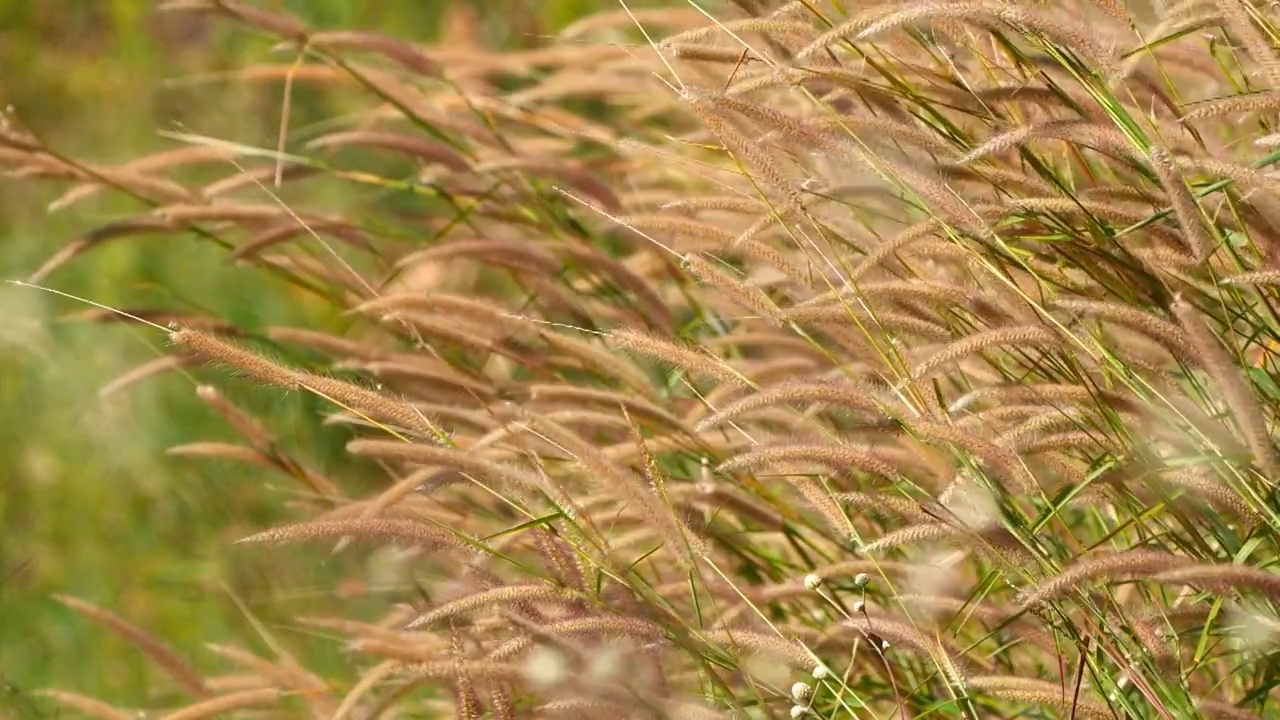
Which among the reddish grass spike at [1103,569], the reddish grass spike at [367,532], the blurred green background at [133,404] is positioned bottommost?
the blurred green background at [133,404]

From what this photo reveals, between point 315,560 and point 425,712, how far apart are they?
3.02 ft

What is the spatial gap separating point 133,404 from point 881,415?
2888 mm

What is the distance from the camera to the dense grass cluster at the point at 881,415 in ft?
5.65

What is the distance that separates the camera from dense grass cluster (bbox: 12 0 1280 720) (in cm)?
172

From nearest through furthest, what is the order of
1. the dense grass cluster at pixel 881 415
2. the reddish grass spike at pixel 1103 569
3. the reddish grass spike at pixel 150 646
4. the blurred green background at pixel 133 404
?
1. the reddish grass spike at pixel 1103 569
2. the dense grass cluster at pixel 881 415
3. the reddish grass spike at pixel 150 646
4. the blurred green background at pixel 133 404

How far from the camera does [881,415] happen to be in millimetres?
1833

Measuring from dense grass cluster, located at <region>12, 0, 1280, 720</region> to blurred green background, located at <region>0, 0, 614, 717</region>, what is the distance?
0.54m

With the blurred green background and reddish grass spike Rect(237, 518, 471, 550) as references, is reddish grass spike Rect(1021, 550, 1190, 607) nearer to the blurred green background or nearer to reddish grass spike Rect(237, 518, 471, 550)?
reddish grass spike Rect(237, 518, 471, 550)

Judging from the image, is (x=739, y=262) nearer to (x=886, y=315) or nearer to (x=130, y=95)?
(x=886, y=315)

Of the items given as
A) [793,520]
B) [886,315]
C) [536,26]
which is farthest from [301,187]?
[886,315]

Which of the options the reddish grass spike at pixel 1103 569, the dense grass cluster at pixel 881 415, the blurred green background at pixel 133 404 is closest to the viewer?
the reddish grass spike at pixel 1103 569

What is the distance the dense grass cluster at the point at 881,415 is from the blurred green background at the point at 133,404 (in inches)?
21.4

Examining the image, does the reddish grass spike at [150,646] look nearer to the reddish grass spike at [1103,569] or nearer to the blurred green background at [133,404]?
the blurred green background at [133,404]

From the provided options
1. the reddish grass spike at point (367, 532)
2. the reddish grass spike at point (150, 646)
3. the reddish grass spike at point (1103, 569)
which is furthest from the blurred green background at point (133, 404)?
the reddish grass spike at point (1103, 569)
